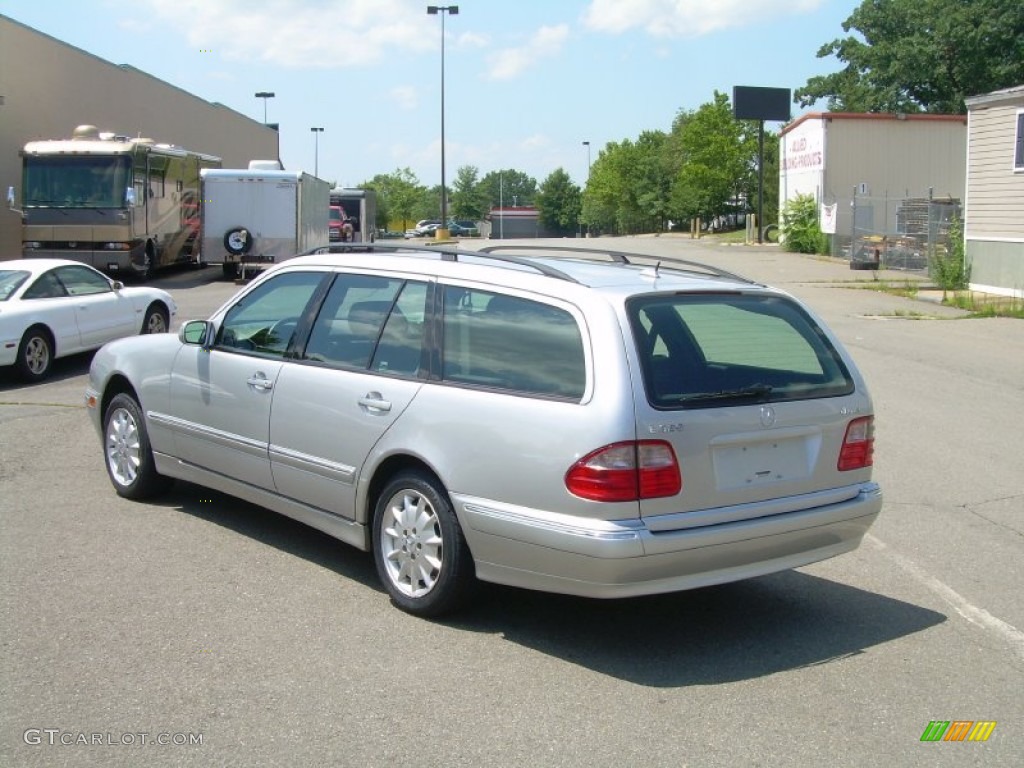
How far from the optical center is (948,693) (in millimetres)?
4773

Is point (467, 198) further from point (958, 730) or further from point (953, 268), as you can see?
point (958, 730)

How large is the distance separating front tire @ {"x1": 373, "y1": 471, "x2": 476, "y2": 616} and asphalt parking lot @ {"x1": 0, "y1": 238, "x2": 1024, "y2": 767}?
5.7 inches

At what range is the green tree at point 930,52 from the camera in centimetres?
5212

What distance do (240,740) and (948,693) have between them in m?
2.77

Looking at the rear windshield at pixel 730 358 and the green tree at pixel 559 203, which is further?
the green tree at pixel 559 203

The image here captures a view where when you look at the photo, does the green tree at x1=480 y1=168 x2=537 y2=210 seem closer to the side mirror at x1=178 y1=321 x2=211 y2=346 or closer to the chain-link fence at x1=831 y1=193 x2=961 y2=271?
the chain-link fence at x1=831 y1=193 x2=961 y2=271

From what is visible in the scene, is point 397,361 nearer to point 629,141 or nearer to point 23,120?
point 23,120

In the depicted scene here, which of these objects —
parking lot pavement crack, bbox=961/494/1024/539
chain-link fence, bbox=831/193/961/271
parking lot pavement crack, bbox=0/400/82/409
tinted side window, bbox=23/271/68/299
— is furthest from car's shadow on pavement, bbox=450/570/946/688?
chain-link fence, bbox=831/193/961/271

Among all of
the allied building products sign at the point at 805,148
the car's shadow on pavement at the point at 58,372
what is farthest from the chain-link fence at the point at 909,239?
the car's shadow on pavement at the point at 58,372

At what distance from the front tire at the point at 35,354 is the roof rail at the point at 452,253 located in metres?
7.39

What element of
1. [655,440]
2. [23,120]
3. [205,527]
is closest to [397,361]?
[655,440]

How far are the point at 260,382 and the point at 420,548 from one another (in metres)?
1.55

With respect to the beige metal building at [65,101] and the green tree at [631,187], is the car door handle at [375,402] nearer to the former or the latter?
the beige metal building at [65,101]

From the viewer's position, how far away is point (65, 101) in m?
37.7
